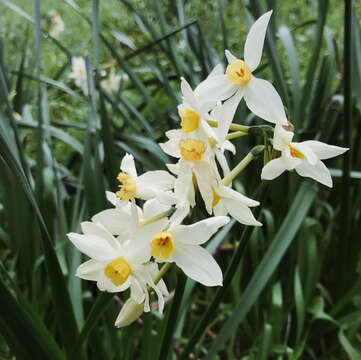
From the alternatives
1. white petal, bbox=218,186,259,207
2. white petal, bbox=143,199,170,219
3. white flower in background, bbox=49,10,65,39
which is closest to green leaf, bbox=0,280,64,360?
white petal, bbox=143,199,170,219

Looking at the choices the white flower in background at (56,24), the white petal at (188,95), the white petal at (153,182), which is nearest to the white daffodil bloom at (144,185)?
the white petal at (153,182)

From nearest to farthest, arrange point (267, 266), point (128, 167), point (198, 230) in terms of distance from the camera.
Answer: point (198, 230) < point (128, 167) < point (267, 266)

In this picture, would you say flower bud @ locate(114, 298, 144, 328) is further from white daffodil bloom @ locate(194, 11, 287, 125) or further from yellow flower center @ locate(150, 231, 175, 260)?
white daffodil bloom @ locate(194, 11, 287, 125)

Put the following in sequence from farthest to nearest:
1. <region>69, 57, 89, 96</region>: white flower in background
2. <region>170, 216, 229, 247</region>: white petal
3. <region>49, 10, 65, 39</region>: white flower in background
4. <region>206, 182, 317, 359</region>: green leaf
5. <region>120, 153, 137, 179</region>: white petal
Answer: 1. <region>49, 10, 65, 39</region>: white flower in background
2. <region>69, 57, 89, 96</region>: white flower in background
3. <region>206, 182, 317, 359</region>: green leaf
4. <region>120, 153, 137, 179</region>: white petal
5. <region>170, 216, 229, 247</region>: white petal

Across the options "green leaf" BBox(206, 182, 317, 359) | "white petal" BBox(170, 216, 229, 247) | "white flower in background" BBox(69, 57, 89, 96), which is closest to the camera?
"white petal" BBox(170, 216, 229, 247)

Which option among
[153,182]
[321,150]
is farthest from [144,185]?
[321,150]

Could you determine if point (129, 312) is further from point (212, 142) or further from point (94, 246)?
point (212, 142)
